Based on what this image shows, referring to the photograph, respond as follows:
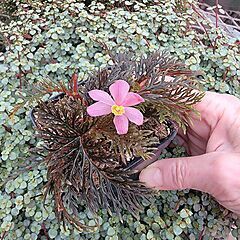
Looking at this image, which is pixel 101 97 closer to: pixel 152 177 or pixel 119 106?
pixel 119 106

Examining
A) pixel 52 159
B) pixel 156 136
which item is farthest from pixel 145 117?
pixel 52 159

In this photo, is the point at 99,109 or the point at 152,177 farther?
the point at 152,177

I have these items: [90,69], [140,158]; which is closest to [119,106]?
[140,158]

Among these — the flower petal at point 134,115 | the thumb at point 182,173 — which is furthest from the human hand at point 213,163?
the flower petal at point 134,115

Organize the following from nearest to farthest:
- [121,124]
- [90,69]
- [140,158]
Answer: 1. [121,124]
2. [140,158]
3. [90,69]

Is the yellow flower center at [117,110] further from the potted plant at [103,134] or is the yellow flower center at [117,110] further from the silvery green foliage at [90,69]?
the silvery green foliage at [90,69]

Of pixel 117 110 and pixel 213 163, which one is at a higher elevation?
pixel 117 110

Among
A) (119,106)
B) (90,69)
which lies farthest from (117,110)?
(90,69)

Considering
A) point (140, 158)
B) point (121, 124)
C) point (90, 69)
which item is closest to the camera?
point (121, 124)
